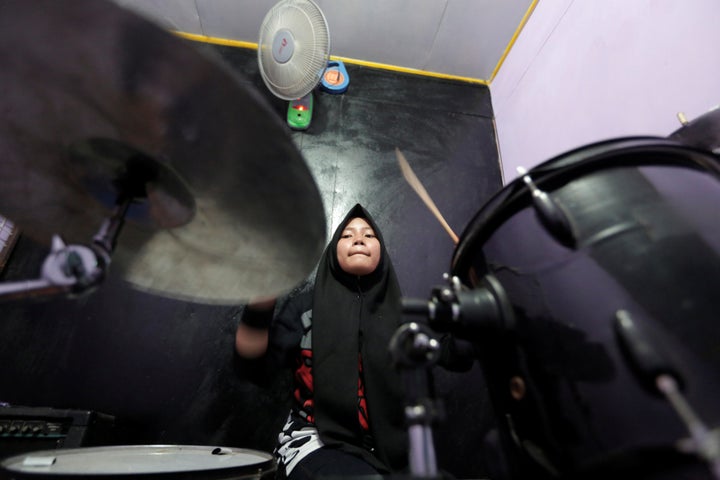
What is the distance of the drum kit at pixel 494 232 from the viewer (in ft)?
1.24

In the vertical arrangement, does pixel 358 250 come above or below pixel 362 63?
below

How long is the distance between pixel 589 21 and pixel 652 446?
180cm

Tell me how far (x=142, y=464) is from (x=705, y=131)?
160 cm

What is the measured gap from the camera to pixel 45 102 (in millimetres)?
527

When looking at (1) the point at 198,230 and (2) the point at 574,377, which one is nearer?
(2) the point at 574,377

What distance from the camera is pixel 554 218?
18.1 inches

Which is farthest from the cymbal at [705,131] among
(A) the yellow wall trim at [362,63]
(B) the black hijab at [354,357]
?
(A) the yellow wall trim at [362,63]

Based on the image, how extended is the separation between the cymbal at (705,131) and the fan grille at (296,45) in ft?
4.25

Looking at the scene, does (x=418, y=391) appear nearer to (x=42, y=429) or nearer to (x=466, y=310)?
(x=466, y=310)

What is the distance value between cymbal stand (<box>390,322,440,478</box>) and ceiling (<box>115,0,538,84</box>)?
2.08 metres

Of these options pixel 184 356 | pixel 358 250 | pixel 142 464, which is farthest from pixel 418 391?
pixel 184 356

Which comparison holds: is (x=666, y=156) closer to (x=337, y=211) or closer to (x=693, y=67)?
(x=693, y=67)

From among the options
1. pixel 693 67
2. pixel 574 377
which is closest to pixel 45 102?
pixel 574 377

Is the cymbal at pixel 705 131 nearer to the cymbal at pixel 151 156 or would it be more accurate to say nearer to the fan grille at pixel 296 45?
the cymbal at pixel 151 156
